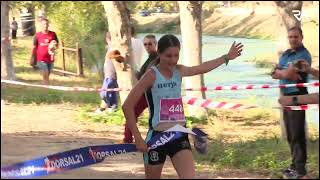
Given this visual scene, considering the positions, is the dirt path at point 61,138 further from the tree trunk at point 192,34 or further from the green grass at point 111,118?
the tree trunk at point 192,34

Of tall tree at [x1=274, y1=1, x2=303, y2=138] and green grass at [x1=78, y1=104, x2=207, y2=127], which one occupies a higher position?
tall tree at [x1=274, y1=1, x2=303, y2=138]

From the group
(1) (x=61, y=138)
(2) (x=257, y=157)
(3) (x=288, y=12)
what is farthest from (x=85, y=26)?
(2) (x=257, y=157)

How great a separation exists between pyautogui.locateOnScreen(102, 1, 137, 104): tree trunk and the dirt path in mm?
922

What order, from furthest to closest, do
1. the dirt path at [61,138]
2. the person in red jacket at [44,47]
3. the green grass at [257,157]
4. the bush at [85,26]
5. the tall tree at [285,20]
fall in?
the bush at [85,26] < the person in red jacket at [44,47] < the tall tree at [285,20] < the green grass at [257,157] < the dirt path at [61,138]

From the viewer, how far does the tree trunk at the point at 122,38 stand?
39.2 feet

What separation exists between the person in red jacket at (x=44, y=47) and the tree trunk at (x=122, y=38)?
2.42 metres

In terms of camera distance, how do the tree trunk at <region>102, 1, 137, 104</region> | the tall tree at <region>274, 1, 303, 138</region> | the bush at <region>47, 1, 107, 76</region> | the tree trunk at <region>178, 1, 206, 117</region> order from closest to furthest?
the tall tree at <region>274, 1, 303, 138</region> < the tree trunk at <region>102, 1, 137, 104</region> < the tree trunk at <region>178, 1, 206, 117</region> < the bush at <region>47, 1, 107, 76</region>

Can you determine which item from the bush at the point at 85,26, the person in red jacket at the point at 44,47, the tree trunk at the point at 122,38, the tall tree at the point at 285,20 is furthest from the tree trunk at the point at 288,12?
the bush at the point at 85,26

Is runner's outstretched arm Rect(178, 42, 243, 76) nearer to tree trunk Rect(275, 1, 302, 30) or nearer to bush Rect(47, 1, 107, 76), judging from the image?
tree trunk Rect(275, 1, 302, 30)

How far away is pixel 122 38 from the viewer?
1197 centimetres

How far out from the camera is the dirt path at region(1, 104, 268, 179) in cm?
692

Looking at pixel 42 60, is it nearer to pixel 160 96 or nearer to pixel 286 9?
pixel 286 9

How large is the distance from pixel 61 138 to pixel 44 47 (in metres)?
4.62

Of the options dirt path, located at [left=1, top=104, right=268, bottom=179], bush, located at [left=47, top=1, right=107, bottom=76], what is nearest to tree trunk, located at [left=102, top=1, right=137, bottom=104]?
dirt path, located at [left=1, top=104, right=268, bottom=179]
